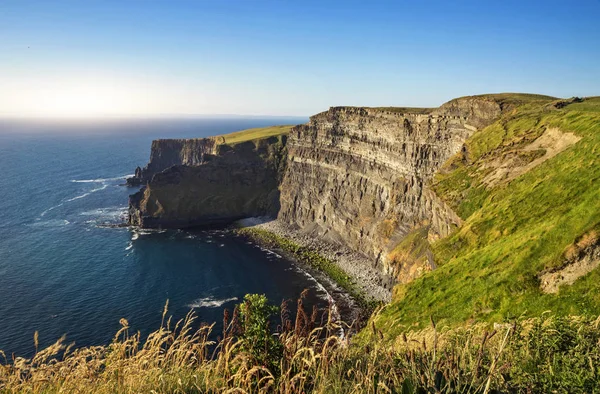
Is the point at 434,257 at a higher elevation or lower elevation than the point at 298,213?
higher

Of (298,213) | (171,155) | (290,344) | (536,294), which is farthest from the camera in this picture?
(171,155)

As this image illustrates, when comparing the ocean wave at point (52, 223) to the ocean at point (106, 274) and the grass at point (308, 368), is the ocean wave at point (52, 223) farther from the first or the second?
the grass at point (308, 368)

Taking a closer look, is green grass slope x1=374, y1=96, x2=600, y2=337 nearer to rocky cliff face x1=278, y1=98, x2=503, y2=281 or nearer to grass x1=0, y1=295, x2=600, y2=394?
grass x1=0, y1=295, x2=600, y2=394

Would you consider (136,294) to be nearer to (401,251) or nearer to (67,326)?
(67,326)

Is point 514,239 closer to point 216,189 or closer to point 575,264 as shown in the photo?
point 575,264

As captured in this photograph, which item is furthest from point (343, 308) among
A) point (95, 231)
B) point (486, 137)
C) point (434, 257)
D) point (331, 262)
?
point (95, 231)

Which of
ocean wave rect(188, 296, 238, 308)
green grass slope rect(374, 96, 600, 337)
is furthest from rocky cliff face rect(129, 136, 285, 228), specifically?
green grass slope rect(374, 96, 600, 337)

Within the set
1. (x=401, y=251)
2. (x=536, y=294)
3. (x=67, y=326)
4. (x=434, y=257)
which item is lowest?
(x=67, y=326)
